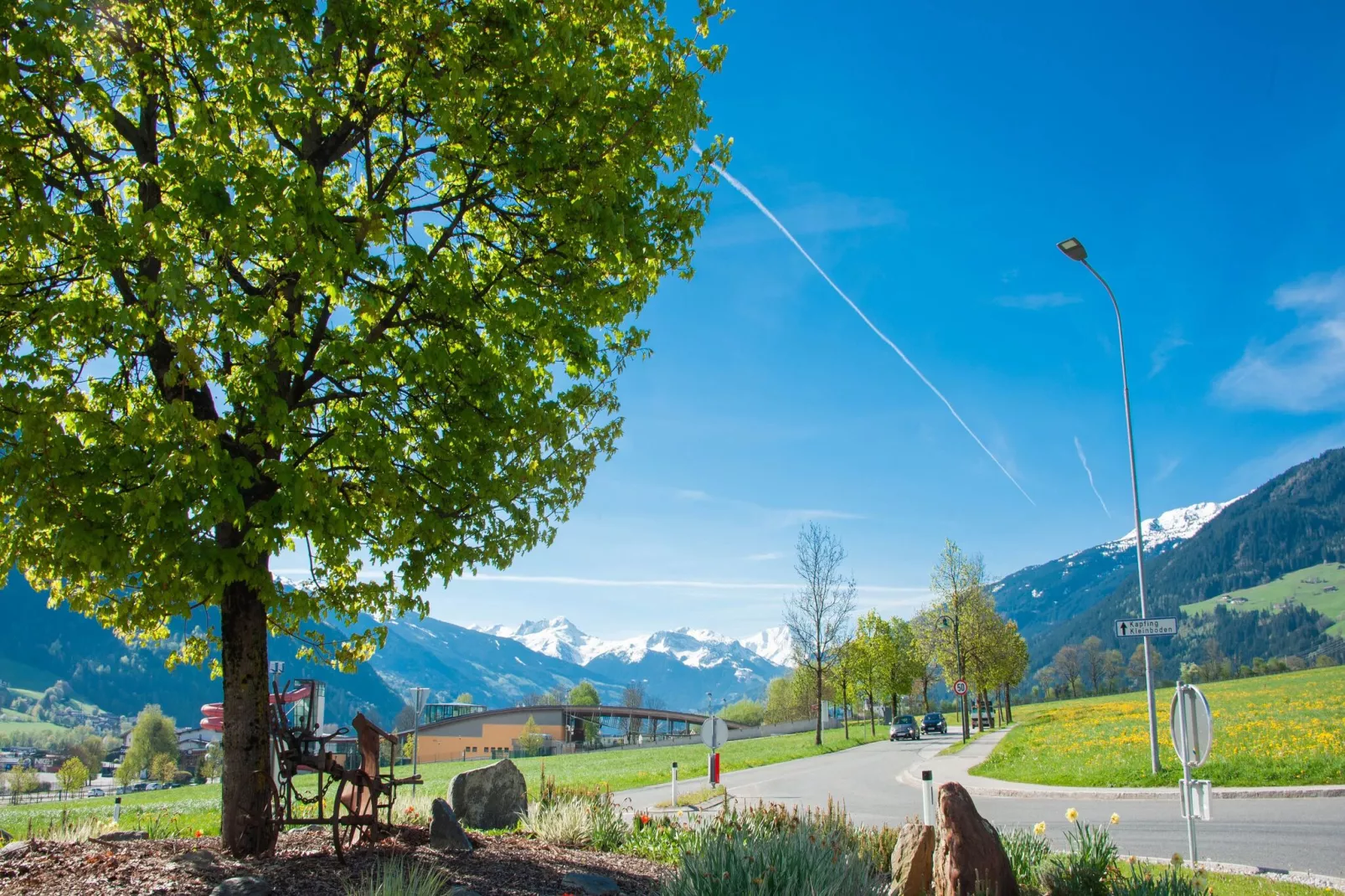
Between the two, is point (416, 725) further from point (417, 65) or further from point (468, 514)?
point (417, 65)

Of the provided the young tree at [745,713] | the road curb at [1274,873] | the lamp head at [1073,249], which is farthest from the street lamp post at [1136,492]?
the young tree at [745,713]

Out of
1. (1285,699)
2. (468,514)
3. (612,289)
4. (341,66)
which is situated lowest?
(1285,699)

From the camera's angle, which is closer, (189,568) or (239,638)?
(189,568)

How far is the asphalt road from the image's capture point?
1162cm

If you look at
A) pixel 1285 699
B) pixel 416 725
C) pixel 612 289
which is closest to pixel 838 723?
pixel 1285 699

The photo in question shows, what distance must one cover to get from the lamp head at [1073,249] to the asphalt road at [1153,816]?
41.8 feet

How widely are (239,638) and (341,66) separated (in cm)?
544

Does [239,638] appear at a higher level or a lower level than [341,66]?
lower

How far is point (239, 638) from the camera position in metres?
7.68

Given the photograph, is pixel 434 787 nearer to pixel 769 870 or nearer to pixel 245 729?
pixel 245 729

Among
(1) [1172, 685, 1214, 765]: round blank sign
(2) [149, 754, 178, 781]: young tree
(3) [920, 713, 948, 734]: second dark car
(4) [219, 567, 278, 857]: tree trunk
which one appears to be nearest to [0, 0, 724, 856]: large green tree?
(4) [219, 567, 278, 857]: tree trunk

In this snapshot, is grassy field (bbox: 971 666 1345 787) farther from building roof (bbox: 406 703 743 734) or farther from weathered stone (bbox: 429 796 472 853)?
building roof (bbox: 406 703 743 734)

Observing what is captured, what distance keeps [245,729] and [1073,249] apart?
20545 millimetres

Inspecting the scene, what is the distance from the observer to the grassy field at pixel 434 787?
43.7 ft
